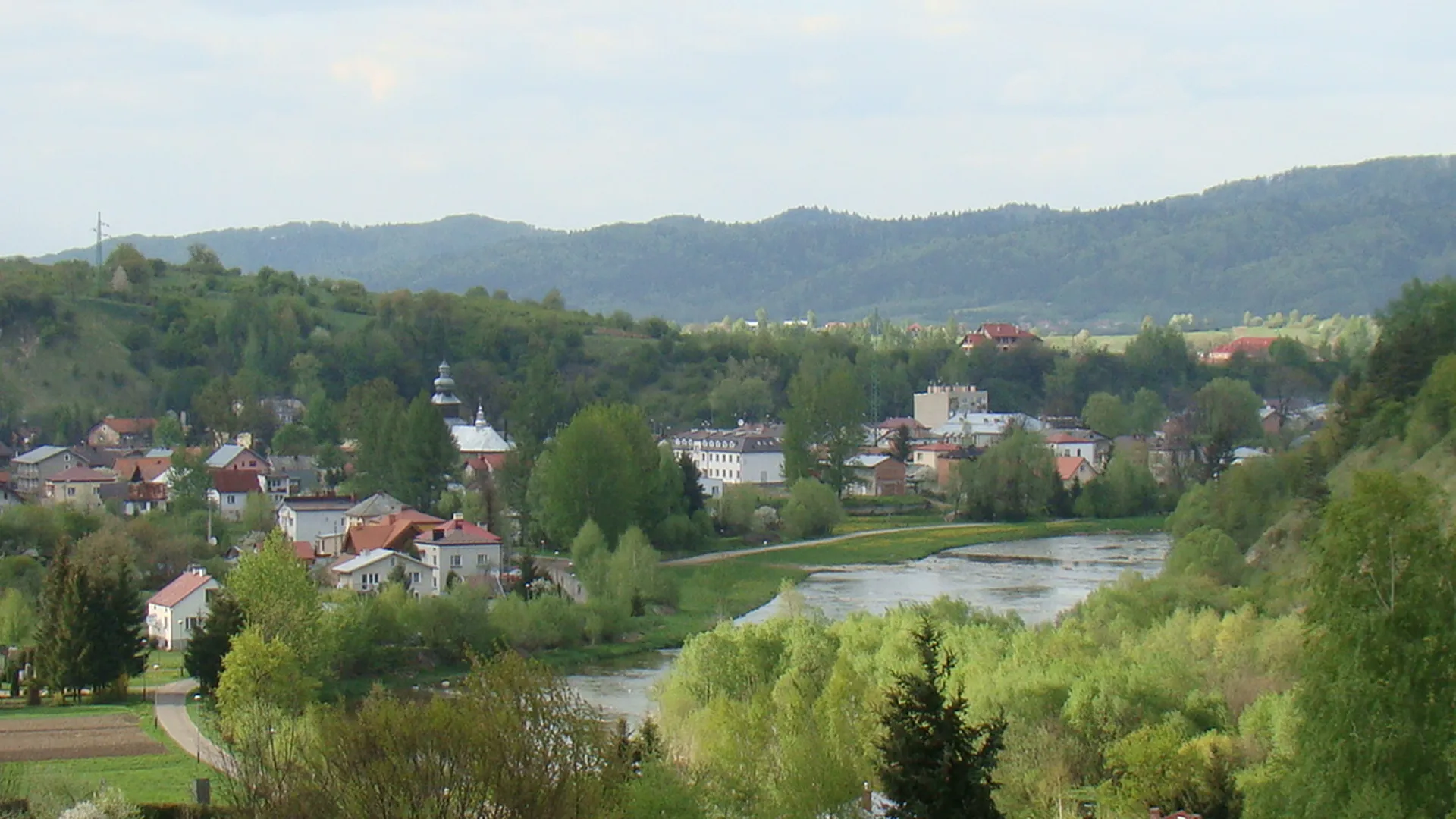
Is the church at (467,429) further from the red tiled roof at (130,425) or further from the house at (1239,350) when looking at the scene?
the house at (1239,350)

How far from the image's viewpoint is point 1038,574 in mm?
51000

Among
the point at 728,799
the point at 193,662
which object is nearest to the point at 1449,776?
the point at 728,799

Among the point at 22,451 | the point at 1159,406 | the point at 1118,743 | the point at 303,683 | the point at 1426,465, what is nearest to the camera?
the point at 1118,743

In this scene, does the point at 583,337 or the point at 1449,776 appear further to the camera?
the point at 583,337

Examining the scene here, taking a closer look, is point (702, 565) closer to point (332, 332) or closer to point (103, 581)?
point (103, 581)

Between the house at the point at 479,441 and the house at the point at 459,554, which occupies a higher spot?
the house at the point at 479,441

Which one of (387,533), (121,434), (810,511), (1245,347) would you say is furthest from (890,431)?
(1245,347)

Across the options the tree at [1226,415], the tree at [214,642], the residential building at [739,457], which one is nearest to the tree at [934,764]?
the tree at [214,642]

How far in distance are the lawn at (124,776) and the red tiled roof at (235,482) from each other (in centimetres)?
3037

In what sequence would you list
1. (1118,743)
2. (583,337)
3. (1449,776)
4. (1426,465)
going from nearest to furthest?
(1449,776), (1118,743), (1426,465), (583,337)

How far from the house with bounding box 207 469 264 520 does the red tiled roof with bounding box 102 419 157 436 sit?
61.3 feet

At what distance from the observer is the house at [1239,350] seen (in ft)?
375

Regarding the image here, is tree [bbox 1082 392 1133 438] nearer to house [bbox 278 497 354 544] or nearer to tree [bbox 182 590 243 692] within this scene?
Answer: house [bbox 278 497 354 544]

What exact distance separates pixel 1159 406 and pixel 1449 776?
263ft
